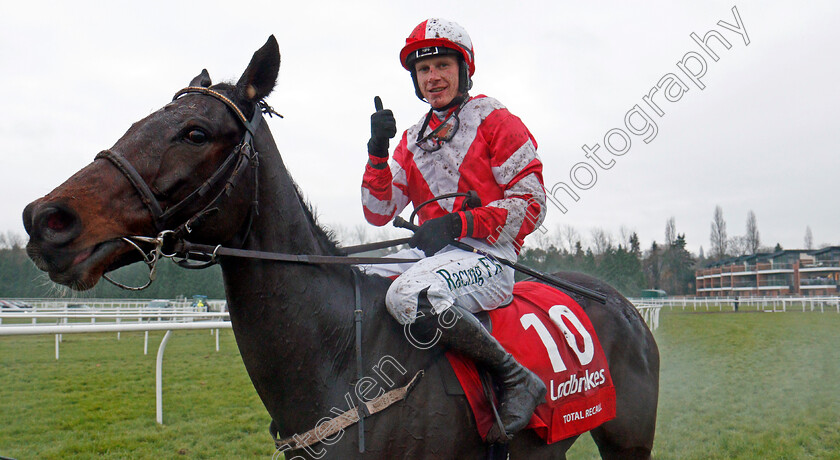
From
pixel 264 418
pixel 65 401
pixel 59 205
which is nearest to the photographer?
pixel 59 205

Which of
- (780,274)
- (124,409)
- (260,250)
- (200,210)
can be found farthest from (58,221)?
(780,274)

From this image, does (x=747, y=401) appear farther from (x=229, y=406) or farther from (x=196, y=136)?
(x=196, y=136)

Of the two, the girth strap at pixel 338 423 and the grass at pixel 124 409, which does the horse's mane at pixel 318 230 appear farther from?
the grass at pixel 124 409

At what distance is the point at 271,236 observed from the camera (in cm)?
222

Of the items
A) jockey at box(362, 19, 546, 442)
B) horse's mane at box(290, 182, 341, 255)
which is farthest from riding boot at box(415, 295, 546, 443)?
horse's mane at box(290, 182, 341, 255)

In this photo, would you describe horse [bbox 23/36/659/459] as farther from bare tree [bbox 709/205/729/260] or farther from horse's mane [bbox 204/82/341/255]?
bare tree [bbox 709/205/729/260]

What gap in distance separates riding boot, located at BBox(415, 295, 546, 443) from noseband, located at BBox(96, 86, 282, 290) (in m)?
0.89

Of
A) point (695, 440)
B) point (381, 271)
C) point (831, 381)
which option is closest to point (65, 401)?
point (381, 271)

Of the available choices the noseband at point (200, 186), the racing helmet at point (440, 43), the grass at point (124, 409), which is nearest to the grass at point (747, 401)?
the grass at point (124, 409)

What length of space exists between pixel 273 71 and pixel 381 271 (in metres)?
1.15

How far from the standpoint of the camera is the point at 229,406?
7855 mm

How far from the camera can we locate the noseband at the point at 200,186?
1856 millimetres

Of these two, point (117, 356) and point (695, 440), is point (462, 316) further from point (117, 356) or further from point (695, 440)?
point (117, 356)

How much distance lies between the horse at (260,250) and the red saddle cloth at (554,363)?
11 centimetres
